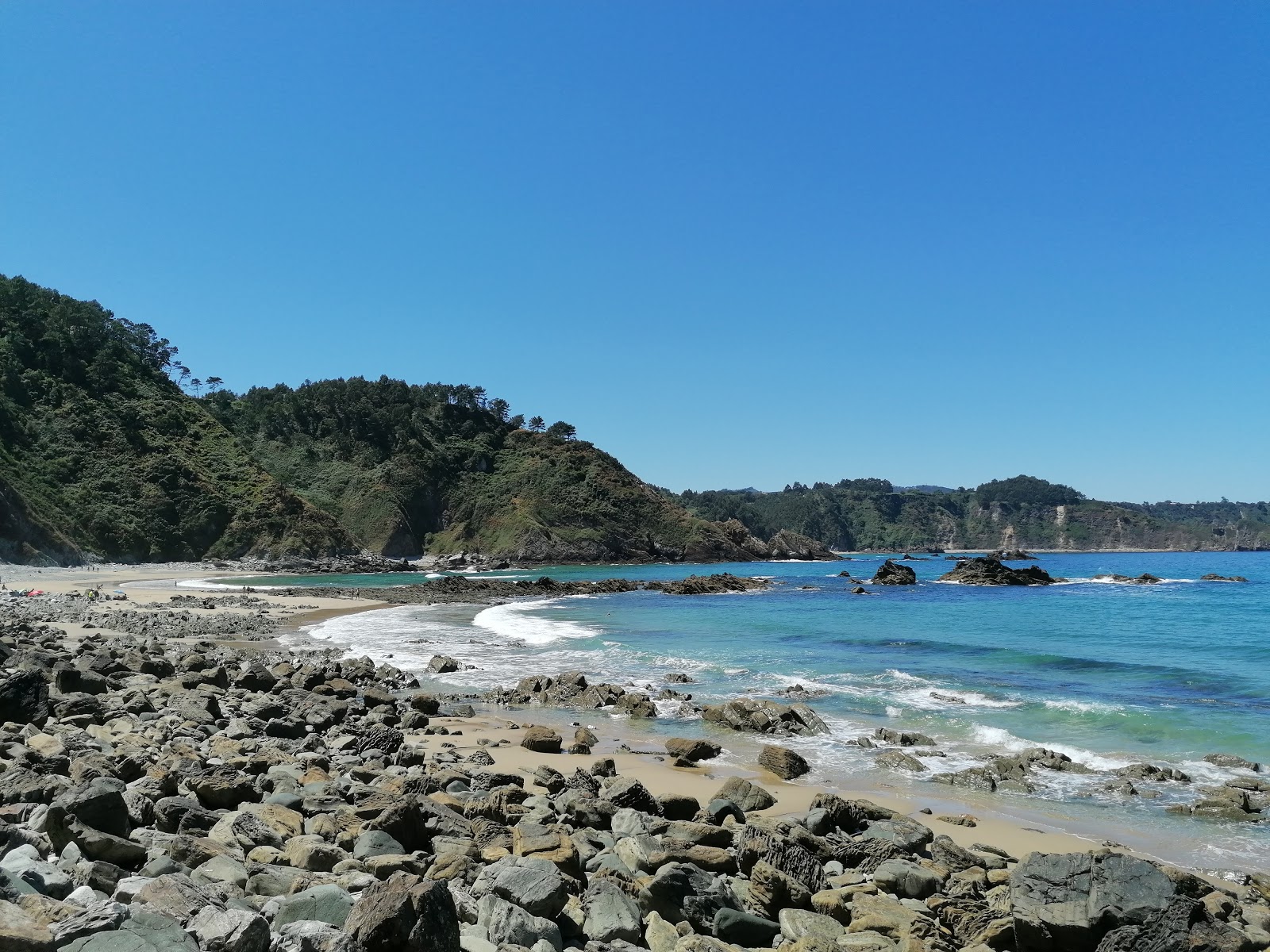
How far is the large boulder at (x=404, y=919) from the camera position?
14.3 feet

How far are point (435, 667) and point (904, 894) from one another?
632 inches

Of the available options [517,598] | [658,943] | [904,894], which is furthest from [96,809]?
[517,598]

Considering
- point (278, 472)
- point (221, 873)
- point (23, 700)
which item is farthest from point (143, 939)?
point (278, 472)

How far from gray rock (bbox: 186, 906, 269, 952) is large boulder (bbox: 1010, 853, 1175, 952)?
5035 mm

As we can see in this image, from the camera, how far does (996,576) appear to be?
72562 millimetres

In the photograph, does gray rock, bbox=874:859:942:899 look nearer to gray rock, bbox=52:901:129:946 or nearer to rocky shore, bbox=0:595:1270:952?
rocky shore, bbox=0:595:1270:952

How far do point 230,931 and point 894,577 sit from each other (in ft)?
244

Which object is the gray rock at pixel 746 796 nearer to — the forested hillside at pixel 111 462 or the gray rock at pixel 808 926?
the gray rock at pixel 808 926

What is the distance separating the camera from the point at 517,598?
53.9 m

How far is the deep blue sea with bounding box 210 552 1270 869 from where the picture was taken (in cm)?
1134

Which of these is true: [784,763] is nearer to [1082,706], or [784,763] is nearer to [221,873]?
[221,873]

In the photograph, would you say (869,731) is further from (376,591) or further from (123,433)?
(123,433)

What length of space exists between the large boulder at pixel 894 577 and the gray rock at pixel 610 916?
70283 millimetres

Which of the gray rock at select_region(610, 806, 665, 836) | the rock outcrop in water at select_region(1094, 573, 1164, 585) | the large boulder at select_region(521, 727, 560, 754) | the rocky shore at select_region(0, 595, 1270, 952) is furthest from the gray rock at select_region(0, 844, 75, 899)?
the rock outcrop in water at select_region(1094, 573, 1164, 585)
